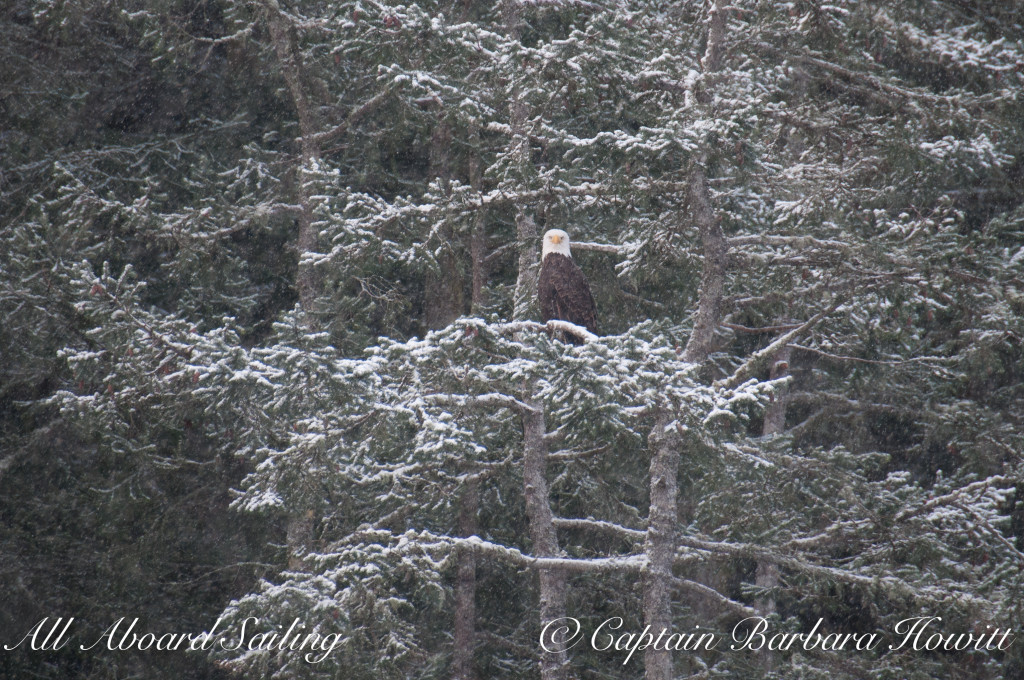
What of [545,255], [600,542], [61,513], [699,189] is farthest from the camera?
[61,513]

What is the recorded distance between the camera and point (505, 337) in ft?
21.5

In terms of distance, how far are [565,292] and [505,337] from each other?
3.78 ft

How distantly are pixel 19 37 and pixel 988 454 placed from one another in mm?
11430

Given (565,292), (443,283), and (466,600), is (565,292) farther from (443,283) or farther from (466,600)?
(466,600)

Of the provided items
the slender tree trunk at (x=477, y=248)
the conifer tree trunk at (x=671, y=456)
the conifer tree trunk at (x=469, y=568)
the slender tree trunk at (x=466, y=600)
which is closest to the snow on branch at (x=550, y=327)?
the conifer tree trunk at (x=671, y=456)

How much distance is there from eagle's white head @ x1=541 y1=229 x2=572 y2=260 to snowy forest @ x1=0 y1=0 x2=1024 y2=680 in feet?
0.43

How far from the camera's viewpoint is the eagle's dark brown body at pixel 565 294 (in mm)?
7535

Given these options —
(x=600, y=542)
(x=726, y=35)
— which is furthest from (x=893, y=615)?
(x=726, y=35)

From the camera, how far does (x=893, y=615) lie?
846 cm

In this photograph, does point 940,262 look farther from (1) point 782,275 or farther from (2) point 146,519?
(2) point 146,519

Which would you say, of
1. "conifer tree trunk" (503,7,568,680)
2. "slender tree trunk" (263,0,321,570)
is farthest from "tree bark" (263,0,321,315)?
"conifer tree trunk" (503,7,568,680)

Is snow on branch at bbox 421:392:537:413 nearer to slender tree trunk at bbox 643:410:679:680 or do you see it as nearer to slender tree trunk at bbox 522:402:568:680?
slender tree trunk at bbox 522:402:568:680

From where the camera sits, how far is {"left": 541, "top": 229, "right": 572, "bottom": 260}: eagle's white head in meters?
7.72
